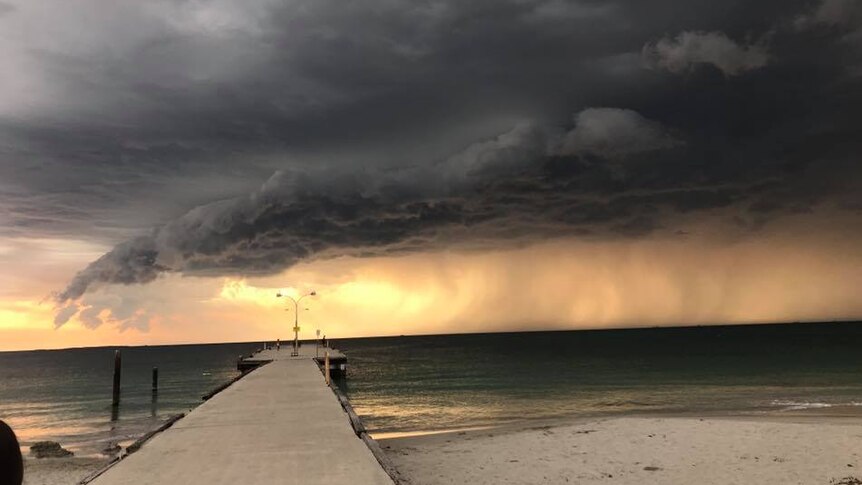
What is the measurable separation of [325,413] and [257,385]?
1349cm

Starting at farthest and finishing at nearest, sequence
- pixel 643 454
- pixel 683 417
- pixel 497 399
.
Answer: pixel 497 399, pixel 683 417, pixel 643 454

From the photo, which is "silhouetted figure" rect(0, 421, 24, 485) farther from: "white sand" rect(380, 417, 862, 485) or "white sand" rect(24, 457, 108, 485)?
"white sand" rect(24, 457, 108, 485)

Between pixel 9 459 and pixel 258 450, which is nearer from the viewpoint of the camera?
pixel 9 459

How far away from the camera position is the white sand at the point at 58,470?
779 inches

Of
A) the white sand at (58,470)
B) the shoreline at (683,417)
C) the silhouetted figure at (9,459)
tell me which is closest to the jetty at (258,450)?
the white sand at (58,470)

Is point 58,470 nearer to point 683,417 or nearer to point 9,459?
point 9,459

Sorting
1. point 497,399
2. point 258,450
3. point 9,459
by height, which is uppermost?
→ point 9,459

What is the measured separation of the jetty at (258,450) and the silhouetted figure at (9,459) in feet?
25.2

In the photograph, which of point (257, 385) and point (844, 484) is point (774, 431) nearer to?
point (844, 484)

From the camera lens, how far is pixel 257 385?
3244cm

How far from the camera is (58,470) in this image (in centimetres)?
2175

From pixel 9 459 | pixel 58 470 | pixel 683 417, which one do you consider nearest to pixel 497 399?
pixel 683 417

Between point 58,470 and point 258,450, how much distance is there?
492 inches

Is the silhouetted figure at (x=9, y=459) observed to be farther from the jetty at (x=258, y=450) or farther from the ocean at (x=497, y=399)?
the ocean at (x=497, y=399)
